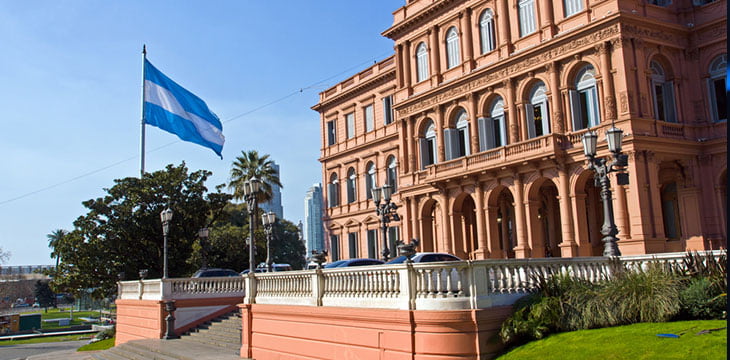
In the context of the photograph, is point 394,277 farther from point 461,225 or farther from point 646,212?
point 461,225

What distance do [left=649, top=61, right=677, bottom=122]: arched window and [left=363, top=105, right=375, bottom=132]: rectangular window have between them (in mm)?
21583

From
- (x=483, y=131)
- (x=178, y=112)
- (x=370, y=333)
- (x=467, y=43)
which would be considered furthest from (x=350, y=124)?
(x=370, y=333)

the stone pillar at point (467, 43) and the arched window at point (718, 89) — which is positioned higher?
the stone pillar at point (467, 43)

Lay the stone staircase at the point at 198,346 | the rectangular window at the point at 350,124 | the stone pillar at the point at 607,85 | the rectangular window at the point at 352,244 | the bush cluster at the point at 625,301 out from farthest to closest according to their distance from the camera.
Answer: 1. the rectangular window at the point at 350,124
2. the rectangular window at the point at 352,244
3. the stone pillar at the point at 607,85
4. the stone staircase at the point at 198,346
5. the bush cluster at the point at 625,301

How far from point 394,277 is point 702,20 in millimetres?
22954

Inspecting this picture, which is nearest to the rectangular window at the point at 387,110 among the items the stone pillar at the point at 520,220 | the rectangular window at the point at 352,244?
the rectangular window at the point at 352,244

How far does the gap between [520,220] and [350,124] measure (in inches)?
827

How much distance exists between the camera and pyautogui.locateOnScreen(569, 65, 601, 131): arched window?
2933cm

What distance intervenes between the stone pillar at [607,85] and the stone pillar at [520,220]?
5.21 meters

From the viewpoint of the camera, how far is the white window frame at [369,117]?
47156 millimetres

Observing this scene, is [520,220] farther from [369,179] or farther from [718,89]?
[369,179]

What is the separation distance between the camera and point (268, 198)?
54.9 metres

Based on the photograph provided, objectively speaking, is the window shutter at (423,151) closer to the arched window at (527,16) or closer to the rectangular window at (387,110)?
the rectangular window at (387,110)

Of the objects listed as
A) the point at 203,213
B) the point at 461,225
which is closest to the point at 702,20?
the point at 461,225
